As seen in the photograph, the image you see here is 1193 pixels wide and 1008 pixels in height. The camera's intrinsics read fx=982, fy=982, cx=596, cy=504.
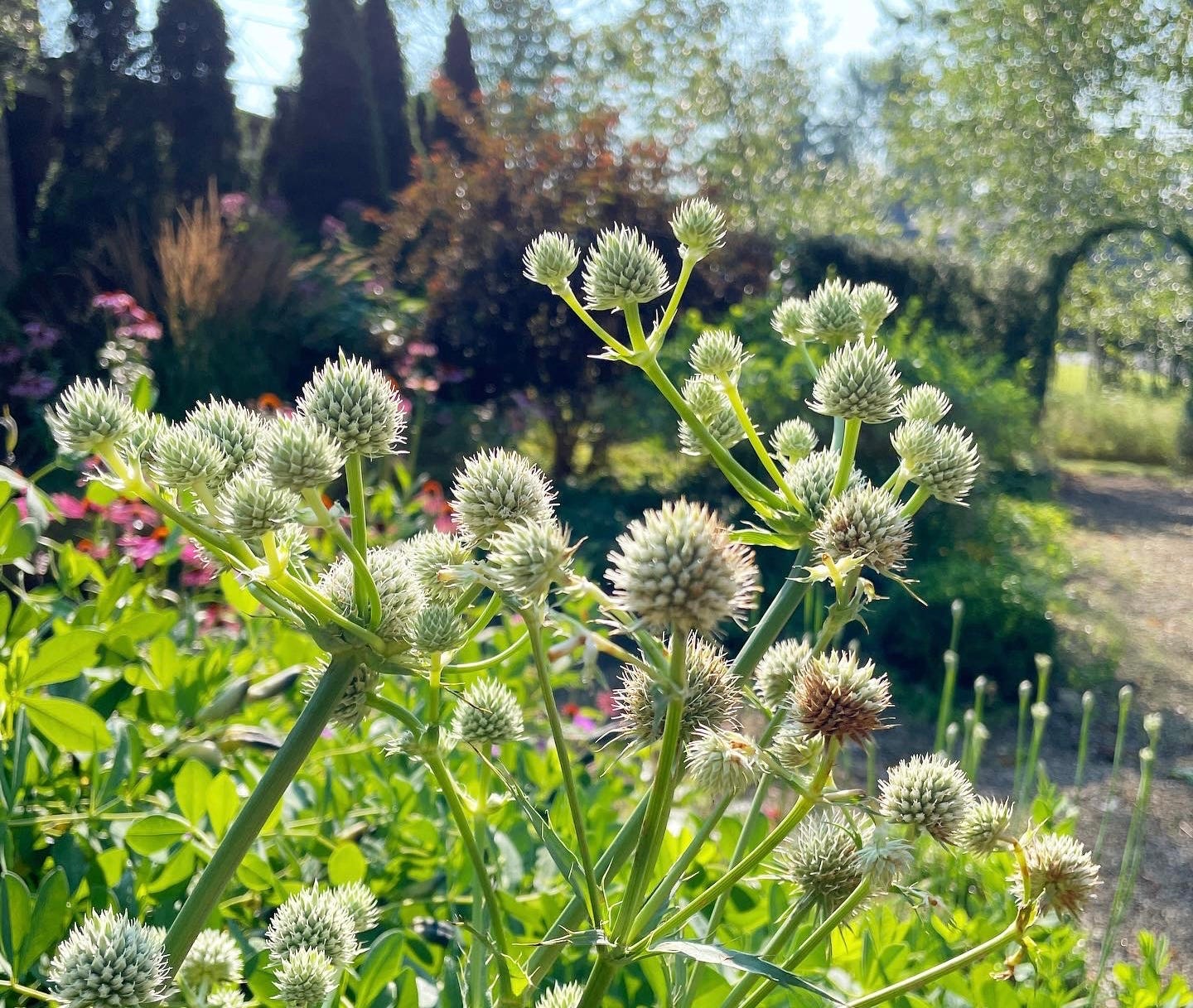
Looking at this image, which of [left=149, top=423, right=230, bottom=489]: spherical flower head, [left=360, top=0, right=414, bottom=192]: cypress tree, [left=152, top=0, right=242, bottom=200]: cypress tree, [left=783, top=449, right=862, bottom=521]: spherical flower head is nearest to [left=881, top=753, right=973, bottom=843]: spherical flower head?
[left=783, top=449, right=862, bottom=521]: spherical flower head

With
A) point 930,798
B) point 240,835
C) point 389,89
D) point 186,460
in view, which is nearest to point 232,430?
point 186,460

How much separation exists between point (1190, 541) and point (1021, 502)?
307cm

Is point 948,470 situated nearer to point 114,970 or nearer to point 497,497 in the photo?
point 497,497

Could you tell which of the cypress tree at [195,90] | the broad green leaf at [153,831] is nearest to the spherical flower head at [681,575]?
the broad green leaf at [153,831]

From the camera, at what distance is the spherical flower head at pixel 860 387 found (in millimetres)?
973

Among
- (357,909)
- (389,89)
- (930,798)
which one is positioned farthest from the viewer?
(389,89)

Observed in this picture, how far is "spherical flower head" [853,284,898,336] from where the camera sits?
3.81 ft

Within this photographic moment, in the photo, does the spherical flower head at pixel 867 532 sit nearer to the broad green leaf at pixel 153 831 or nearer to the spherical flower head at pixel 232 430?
the spherical flower head at pixel 232 430

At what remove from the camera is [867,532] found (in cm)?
78

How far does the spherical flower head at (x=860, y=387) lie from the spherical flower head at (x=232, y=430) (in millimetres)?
527

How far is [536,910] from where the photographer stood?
1294mm

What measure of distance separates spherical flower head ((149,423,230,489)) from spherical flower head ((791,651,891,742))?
1.61 feet

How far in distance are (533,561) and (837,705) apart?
0.82ft

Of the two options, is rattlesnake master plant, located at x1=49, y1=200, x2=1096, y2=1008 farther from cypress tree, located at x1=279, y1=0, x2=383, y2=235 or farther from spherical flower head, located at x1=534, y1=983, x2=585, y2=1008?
cypress tree, located at x1=279, y1=0, x2=383, y2=235
